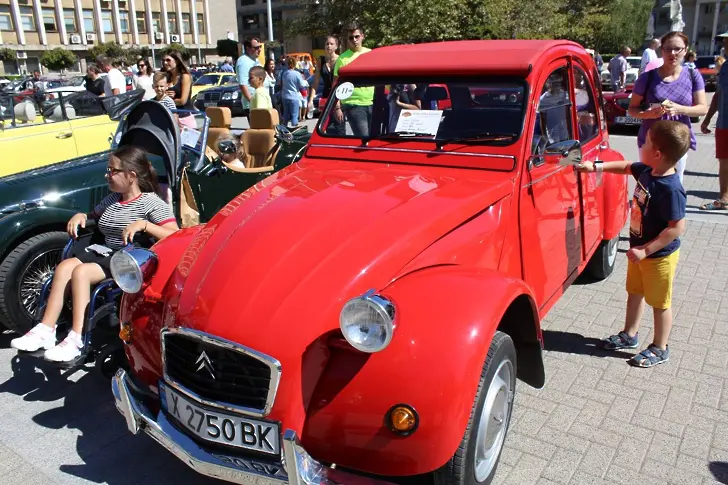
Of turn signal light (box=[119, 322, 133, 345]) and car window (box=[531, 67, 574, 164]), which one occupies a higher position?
car window (box=[531, 67, 574, 164])

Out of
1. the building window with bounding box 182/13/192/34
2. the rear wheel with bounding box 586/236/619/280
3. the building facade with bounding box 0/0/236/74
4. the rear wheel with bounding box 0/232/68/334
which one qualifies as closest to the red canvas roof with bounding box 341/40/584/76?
the rear wheel with bounding box 586/236/619/280

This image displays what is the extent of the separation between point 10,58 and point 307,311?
189 ft

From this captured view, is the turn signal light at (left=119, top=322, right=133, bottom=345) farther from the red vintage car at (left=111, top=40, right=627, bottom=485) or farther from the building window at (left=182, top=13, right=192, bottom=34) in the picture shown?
the building window at (left=182, top=13, right=192, bottom=34)

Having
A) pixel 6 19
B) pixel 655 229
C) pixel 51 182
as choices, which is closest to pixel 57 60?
pixel 6 19

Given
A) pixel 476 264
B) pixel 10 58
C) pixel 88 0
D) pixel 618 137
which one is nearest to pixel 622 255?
pixel 476 264

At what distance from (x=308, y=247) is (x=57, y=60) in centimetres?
5445

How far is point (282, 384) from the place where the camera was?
7.18 feet

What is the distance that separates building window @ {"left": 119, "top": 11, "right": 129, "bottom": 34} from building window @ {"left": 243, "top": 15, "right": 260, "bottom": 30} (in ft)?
91.6

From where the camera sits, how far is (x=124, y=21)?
59.8 meters

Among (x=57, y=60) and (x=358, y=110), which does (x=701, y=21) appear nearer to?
(x=57, y=60)

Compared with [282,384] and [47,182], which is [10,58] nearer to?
[47,182]

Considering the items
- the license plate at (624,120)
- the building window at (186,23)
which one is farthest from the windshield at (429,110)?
the building window at (186,23)

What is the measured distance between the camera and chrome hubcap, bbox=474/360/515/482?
2.44 meters

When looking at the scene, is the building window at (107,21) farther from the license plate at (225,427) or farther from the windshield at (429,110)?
the license plate at (225,427)
